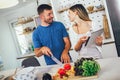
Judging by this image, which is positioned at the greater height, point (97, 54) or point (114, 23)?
point (114, 23)

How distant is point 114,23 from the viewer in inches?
81.7

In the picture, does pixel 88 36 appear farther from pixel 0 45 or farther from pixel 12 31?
pixel 0 45

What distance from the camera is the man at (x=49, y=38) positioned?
1.99 m

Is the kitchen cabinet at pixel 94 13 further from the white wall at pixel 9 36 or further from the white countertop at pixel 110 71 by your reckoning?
the white countertop at pixel 110 71

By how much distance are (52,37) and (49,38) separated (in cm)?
3

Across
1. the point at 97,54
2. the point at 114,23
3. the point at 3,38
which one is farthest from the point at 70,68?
the point at 3,38

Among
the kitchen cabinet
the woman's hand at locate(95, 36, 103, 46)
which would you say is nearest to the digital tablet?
the woman's hand at locate(95, 36, 103, 46)

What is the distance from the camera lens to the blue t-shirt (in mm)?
1989

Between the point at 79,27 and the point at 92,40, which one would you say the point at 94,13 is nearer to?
the point at 79,27

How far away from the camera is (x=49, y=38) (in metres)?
1.99

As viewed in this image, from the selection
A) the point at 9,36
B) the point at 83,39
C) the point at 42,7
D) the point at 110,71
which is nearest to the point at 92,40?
the point at 83,39

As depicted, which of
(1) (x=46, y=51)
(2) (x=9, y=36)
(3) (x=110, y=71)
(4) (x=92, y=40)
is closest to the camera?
(3) (x=110, y=71)

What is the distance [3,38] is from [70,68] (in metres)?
1.26

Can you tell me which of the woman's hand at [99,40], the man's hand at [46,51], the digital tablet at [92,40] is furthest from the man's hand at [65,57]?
the woman's hand at [99,40]
